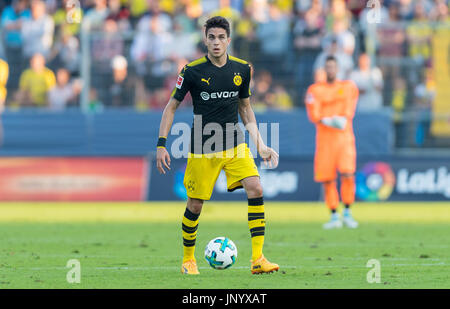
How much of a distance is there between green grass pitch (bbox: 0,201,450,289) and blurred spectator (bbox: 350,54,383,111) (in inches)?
87.6

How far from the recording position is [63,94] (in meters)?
19.9

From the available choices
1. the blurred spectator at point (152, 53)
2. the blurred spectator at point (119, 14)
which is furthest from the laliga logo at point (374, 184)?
the blurred spectator at point (119, 14)

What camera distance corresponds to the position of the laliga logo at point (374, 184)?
18906mm

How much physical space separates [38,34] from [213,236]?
9.56m

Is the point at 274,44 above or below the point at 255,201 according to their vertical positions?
above

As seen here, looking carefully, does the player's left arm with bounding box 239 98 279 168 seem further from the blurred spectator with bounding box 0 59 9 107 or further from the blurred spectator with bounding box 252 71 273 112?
the blurred spectator with bounding box 0 59 9 107

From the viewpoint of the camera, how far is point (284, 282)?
8.36m

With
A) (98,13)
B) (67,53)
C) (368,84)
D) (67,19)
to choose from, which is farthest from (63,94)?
(368,84)

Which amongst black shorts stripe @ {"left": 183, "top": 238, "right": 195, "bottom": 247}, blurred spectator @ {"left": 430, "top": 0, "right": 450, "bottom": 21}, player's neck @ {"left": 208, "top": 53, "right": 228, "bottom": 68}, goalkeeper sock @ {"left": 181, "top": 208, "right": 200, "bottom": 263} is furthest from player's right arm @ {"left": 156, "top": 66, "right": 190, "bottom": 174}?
blurred spectator @ {"left": 430, "top": 0, "right": 450, "bottom": 21}

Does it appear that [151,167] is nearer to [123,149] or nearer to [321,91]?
[123,149]

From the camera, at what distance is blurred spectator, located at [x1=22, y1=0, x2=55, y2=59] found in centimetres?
2058

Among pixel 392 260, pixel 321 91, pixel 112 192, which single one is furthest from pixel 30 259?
pixel 112 192

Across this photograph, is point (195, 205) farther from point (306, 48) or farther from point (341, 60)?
point (306, 48)

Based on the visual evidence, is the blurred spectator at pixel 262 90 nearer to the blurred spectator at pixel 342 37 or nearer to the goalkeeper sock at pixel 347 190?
the blurred spectator at pixel 342 37
